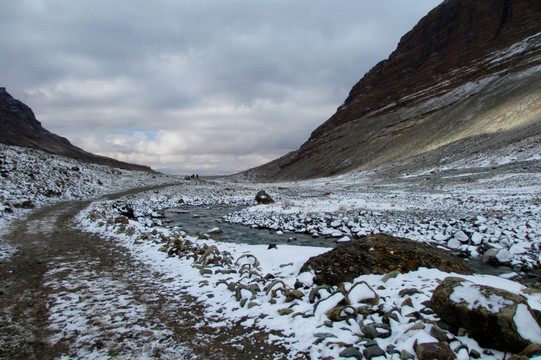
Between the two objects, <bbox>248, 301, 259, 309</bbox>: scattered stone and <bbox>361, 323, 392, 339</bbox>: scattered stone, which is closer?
<bbox>361, 323, 392, 339</bbox>: scattered stone

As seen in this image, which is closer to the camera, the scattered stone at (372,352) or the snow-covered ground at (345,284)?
the scattered stone at (372,352)

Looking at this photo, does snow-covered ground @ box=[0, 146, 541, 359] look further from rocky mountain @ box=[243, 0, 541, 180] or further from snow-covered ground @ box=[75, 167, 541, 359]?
rocky mountain @ box=[243, 0, 541, 180]

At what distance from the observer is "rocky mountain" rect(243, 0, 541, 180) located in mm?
53438

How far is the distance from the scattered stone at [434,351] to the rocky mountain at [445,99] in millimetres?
46951

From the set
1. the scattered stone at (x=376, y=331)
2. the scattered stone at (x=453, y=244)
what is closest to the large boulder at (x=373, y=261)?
the scattered stone at (x=376, y=331)

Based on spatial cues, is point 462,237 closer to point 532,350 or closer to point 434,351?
point 532,350

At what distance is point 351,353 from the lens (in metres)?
3.88

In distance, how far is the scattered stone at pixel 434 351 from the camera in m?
3.52

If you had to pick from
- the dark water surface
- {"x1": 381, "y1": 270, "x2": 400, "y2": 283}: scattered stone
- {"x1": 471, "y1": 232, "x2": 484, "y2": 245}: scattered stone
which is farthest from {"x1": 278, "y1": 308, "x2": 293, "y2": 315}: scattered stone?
{"x1": 471, "y1": 232, "x2": 484, "y2": 245}: scattered stone

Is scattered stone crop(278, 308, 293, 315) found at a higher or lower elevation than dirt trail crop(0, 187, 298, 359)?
higher

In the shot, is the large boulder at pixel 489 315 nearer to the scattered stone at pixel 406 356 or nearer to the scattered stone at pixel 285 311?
the scattered stone at pixel 406 356

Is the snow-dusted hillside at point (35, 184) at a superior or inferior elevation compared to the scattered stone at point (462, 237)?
superior

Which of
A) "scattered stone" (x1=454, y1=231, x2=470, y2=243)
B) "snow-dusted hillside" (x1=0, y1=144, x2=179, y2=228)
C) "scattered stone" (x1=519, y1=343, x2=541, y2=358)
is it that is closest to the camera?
"scattered stone" (x1=519, y1=343, x2=541, y2=358)

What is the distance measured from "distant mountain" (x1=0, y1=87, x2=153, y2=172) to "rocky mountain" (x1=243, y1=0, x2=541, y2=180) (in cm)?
8524
